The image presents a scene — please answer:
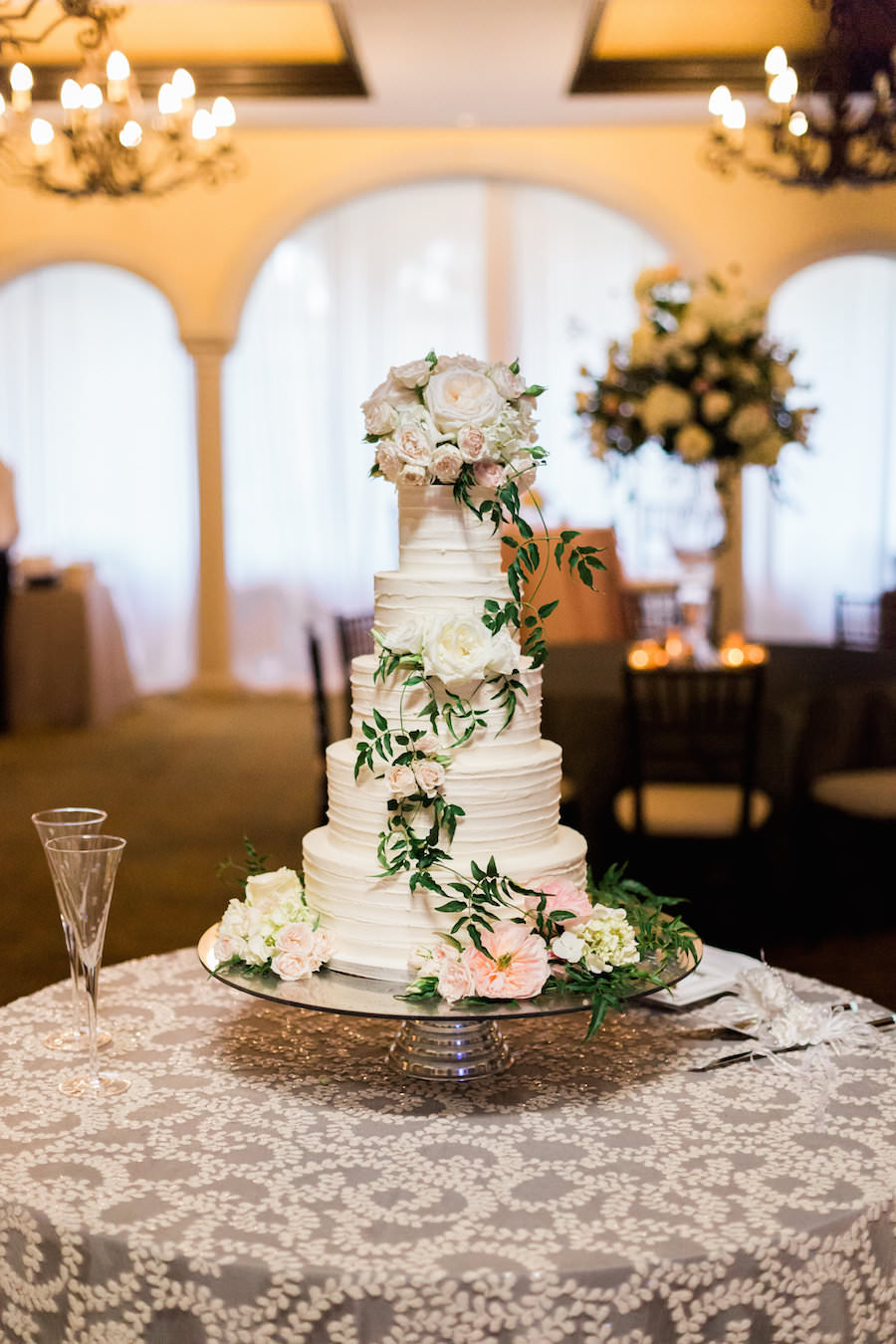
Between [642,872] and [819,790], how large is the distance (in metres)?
0.67

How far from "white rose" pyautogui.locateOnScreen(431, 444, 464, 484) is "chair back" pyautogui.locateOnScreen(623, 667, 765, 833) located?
2283 millimetres

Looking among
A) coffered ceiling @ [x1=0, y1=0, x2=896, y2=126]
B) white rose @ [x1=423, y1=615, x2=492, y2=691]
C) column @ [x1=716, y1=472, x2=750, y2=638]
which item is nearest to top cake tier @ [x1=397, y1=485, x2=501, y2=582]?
white rose @ [x1=423, y1=615, x2=492, y2=691]

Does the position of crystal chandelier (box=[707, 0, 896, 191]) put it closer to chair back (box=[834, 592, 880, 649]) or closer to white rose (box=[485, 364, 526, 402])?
chair back (box=[834, 592, 880, 649])

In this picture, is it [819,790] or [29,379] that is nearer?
[819,790]

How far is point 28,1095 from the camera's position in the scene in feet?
5.38

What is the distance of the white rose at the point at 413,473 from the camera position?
→ 5.43 feet

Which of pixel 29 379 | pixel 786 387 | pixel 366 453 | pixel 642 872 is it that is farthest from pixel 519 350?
pixel 642 872

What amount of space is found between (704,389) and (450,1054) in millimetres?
3232

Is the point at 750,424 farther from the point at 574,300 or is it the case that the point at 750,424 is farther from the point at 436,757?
the point at 574,300

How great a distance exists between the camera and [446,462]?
164 centimetres

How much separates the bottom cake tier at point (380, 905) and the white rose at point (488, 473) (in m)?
0.45

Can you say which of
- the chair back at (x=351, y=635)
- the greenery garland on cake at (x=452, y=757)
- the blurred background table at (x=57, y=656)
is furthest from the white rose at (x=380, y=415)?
the blurred background table at (x=57, y=656)

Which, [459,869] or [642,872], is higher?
[459,869]

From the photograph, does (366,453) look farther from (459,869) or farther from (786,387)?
(459,869)
